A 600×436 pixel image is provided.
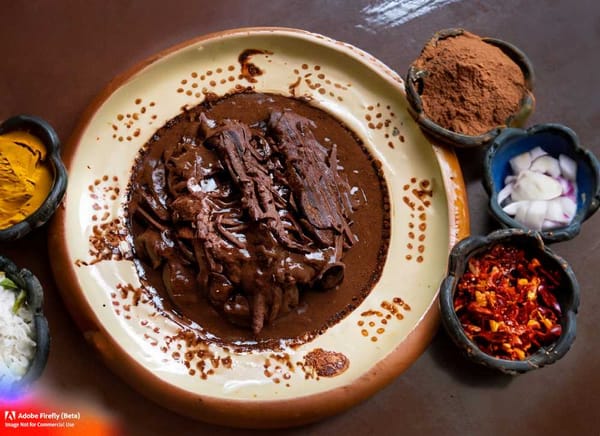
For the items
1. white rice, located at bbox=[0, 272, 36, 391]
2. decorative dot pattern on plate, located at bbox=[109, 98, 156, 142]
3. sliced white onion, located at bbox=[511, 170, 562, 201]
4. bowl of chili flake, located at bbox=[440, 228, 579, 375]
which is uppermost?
decorative dot pattern on plate, located at bbox=[109, 98, 156, 142]

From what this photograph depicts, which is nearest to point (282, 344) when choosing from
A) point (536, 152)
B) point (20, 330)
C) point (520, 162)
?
point (20, 330)

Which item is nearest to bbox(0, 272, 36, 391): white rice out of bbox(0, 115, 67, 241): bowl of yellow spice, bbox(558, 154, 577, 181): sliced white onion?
bbox(0, 115, 67, 241): bowl of yellow spice

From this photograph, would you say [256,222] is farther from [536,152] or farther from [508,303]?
[536,152]

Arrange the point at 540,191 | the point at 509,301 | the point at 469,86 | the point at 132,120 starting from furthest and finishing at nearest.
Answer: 1. the point at 132,120
2. the point at 469,86
3. the point at 540,191
4. the point at 509,301

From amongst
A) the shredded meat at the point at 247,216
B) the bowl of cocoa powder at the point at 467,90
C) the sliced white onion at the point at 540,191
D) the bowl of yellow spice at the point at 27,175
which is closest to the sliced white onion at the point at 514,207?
the sliced white onion at the point at 540,191

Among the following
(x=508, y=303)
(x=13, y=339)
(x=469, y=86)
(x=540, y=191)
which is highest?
(x=469, y=86)

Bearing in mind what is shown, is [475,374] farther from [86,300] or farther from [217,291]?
[86,300]

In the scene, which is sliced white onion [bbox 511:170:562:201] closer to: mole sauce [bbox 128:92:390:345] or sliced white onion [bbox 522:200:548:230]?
sliced white onion [bbox 522:200:548:230]
